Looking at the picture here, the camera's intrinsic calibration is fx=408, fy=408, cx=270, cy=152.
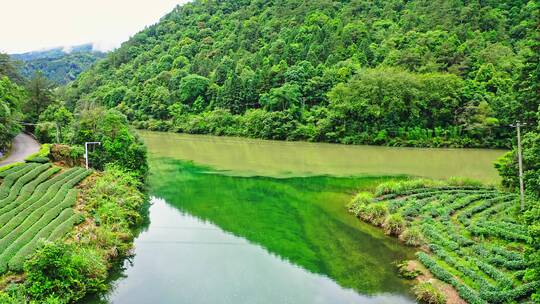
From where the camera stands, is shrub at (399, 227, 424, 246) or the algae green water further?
the algae green water

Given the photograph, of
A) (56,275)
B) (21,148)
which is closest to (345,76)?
(21,148)

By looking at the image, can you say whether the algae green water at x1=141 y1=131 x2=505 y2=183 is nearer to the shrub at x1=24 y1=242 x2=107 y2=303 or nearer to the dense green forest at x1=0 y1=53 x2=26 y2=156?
the dense green forest at x1=0 y1=53 x2=26 y2=156

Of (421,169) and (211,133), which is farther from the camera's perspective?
(211,133)

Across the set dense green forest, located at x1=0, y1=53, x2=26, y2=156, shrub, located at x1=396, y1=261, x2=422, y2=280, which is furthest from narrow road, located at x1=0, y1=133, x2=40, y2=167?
shrub, located at x1=396, y1=261, x2=422, y2=280

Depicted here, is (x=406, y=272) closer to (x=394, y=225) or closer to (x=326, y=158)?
(x=394, y=225)

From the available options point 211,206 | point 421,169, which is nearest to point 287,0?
point 421,169

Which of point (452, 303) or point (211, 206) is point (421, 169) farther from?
point (452, 303)
